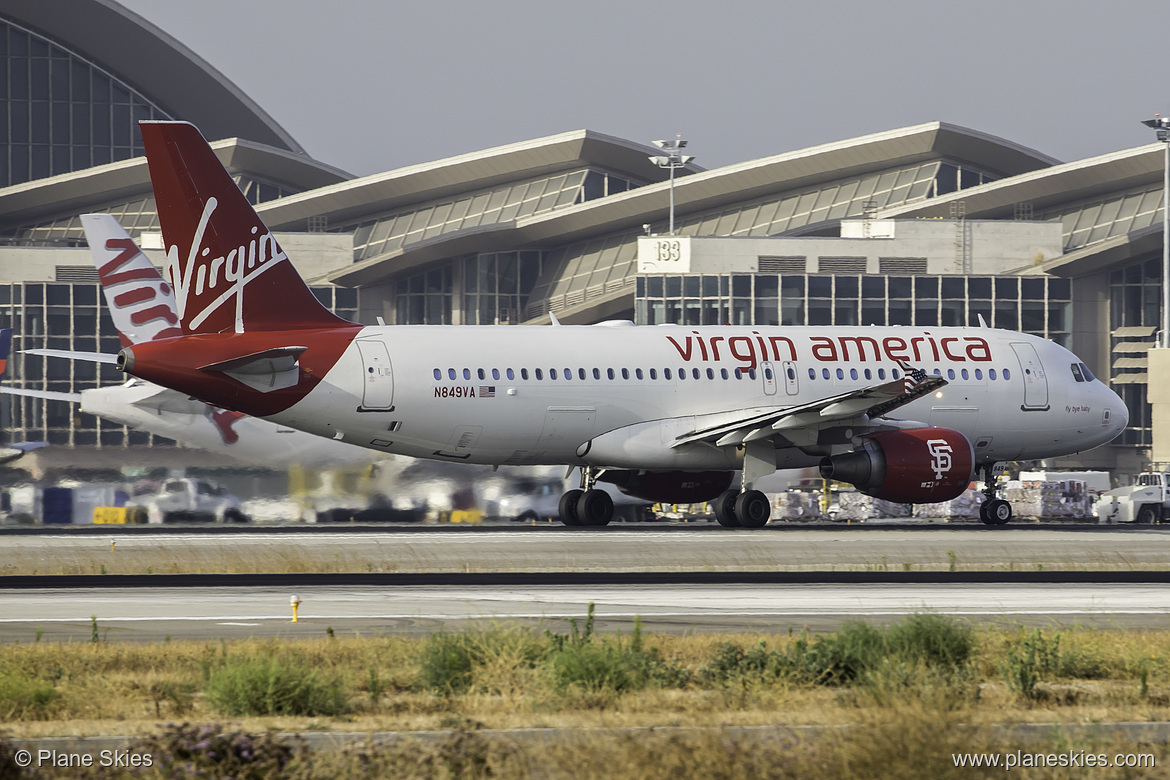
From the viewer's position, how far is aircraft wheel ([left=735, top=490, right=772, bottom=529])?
119ft

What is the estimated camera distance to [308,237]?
7944 centimetres

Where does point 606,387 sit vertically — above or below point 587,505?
above

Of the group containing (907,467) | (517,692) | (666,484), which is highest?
(907,467)

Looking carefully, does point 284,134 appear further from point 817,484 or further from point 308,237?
point 817,484

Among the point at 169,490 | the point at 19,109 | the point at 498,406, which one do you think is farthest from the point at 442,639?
the point at 19,109

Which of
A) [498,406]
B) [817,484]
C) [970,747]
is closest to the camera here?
[970,747]

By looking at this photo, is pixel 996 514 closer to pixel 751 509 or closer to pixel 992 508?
pixel 992 508

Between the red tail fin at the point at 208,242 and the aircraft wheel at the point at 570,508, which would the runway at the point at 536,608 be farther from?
the aircraft wheel at the point at 570,508

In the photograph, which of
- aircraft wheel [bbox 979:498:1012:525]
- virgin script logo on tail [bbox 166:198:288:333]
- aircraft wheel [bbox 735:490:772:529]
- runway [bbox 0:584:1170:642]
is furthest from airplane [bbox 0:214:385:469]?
aircraft wheel [bbox 979:498:1012:525]

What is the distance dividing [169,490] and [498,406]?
318 inches

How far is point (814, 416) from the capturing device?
3459 centimetres

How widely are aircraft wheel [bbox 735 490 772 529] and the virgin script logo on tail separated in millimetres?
12308

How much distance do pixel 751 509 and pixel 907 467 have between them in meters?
3.84

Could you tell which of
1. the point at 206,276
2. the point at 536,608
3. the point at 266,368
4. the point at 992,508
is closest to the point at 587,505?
the point at 266,368
